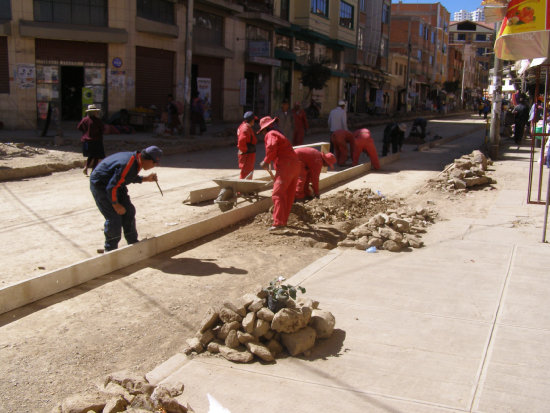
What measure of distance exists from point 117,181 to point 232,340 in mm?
2841

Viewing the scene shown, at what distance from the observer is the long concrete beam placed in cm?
545

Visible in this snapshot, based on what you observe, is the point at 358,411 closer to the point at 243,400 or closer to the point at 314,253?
the point at 243,400

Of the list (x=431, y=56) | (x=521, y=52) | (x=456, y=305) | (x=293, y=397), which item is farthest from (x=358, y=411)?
(x=431, y=56)

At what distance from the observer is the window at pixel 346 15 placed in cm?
4762

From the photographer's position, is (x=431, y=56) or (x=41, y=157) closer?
(x=41, y=157)

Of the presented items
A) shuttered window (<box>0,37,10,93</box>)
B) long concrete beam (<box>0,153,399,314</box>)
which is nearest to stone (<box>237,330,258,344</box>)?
long concrete beam (<box>0,153,399,314</box>)

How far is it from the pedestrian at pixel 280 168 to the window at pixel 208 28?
2144 cm

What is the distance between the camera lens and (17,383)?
413 cm

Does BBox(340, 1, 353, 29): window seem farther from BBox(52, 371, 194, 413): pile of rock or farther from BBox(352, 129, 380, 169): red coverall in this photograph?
BBox(52, 371, 194, 413): pile of rock

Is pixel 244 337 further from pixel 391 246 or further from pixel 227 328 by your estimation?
pixel 391 246

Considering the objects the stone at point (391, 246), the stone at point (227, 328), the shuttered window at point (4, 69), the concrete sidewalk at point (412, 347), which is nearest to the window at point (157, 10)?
the shuttered window at point (4, 69)

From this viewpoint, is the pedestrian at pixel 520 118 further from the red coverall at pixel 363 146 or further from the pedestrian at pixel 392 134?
the red coverall at pixel 363 146

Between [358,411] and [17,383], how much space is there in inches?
93.2

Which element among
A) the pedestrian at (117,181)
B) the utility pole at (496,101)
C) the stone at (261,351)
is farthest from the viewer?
the utility pole at (496,101)
